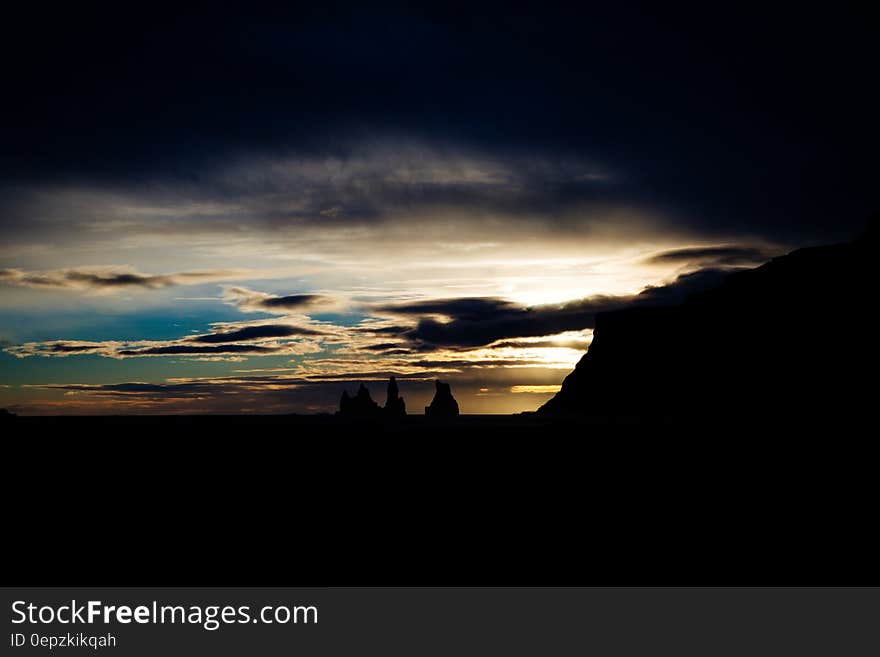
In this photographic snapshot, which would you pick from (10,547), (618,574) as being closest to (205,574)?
(10,547)

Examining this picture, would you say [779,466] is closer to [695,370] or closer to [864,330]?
[864,330]

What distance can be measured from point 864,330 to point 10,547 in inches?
5046

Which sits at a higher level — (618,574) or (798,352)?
(798,352)

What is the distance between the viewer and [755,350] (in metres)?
140

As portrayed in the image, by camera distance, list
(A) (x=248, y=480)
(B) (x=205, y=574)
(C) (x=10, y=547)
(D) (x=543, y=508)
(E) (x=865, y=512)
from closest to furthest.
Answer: (B) (x=205, y=574) < (C) (x=10, y=547) < (E) (x=865, y=512) < (D) (x=543, y=508) < (A) (x=248, y=480)

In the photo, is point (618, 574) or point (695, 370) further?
point (695, 370)

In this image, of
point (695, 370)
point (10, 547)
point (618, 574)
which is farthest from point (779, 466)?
point (695, 370)

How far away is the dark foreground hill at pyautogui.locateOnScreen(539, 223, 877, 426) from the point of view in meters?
114

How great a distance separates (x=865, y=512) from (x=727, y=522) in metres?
5.67

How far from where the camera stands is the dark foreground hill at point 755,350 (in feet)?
373

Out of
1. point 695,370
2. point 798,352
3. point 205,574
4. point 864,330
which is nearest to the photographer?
point 205,574

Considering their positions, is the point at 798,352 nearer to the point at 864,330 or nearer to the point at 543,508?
the point at 864,330

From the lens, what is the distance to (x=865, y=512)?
2667 cm

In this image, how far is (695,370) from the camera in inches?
6329
